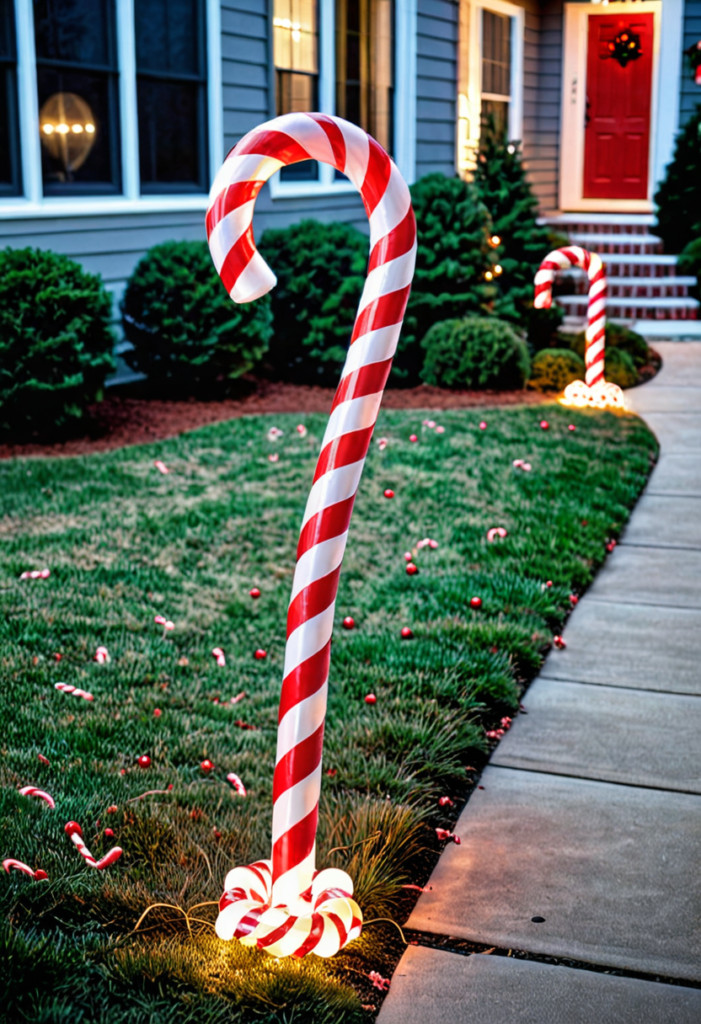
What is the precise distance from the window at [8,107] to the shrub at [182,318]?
113cm

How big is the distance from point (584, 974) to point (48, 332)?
5453mm

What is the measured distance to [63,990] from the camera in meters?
2.22

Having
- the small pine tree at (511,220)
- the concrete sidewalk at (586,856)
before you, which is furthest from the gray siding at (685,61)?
the concrete sidewalk at (586,856)

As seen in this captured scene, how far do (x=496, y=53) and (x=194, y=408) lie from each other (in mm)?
8302

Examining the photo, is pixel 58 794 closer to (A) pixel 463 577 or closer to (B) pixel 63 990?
(B) pixel 63 990

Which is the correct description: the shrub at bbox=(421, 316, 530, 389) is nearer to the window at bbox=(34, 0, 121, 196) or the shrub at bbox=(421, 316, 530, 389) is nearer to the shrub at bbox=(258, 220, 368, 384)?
the shrub at bbox=(258, 220, 368, 384)

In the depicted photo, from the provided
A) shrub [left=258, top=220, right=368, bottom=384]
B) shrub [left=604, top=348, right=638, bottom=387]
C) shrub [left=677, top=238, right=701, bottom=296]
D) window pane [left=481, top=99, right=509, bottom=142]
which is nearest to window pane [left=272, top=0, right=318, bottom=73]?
shrub [left=258, top=220, right=368, bottom=384]

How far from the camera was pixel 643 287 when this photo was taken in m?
13.5

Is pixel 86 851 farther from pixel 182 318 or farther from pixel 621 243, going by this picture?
pixel 621 243

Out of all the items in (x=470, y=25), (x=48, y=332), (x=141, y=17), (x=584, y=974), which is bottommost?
(x=584, y=974)

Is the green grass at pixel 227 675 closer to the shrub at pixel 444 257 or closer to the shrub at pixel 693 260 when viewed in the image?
the shrub at pixel 444 257

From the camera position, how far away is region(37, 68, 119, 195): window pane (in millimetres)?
7797

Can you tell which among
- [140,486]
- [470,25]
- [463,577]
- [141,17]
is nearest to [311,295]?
[141,17]

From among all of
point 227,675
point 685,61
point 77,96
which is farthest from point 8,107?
point 685,61
